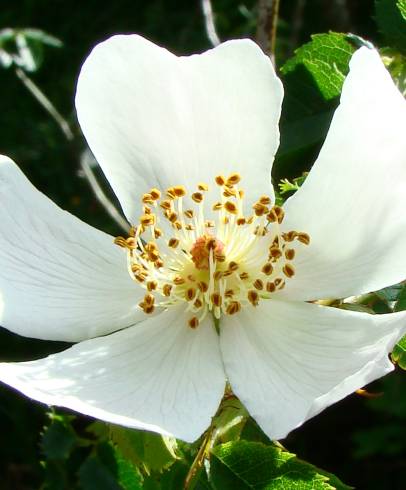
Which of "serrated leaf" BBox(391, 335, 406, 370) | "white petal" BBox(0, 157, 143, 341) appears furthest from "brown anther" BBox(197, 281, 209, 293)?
"serrated leaf" BBox(391, 335, 406, 370)

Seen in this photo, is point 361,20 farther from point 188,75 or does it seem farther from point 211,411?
point 211,411

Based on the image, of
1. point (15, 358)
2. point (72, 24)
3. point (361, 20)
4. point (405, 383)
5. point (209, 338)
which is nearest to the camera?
point (209, 338)

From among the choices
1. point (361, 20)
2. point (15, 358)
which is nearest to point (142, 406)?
point (15, 358)

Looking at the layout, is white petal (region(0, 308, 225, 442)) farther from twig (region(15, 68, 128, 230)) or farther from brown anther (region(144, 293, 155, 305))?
twig (region(15, 68, 128, 230))

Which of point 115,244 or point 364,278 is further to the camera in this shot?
point 115,244

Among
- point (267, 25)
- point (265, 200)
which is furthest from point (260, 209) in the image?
point (267, 25)

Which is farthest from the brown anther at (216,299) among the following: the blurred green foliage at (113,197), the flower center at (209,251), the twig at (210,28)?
the twig at (210,28)

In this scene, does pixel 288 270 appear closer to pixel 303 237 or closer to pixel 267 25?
pixel 303 237
